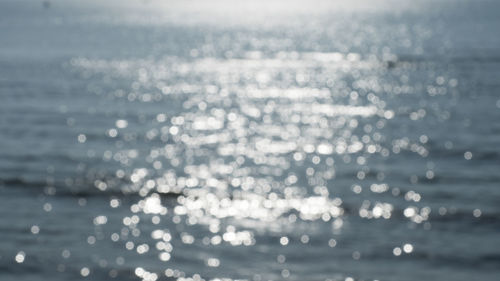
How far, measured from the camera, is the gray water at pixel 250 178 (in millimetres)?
Answer: 26016

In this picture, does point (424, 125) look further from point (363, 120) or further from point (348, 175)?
point (348, 175)

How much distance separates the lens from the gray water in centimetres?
2602

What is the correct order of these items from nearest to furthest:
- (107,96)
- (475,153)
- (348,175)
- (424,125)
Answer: (348,175), (475,153), (424,125), (107,96)

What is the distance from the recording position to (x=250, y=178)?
37000 mm

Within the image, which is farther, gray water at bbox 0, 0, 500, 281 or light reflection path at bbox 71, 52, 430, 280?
light reflection path at bbox 71, 52, 430, 280

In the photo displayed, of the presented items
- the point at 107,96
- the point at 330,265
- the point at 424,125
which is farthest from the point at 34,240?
the point at 107,96

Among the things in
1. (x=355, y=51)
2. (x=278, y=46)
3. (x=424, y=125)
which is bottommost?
(x=424, y=125)

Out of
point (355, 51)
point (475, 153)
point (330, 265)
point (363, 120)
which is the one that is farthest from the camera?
point (355, 51)

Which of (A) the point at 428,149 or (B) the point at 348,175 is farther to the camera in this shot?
(A) the point at 428,149

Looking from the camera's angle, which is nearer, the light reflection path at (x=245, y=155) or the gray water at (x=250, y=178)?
the gray water at (x=250, y=178)

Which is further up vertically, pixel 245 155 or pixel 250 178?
pixel 245 155

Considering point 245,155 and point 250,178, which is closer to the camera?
point 250,178

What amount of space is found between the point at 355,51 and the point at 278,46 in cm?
1662

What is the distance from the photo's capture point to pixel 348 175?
37188 mm
